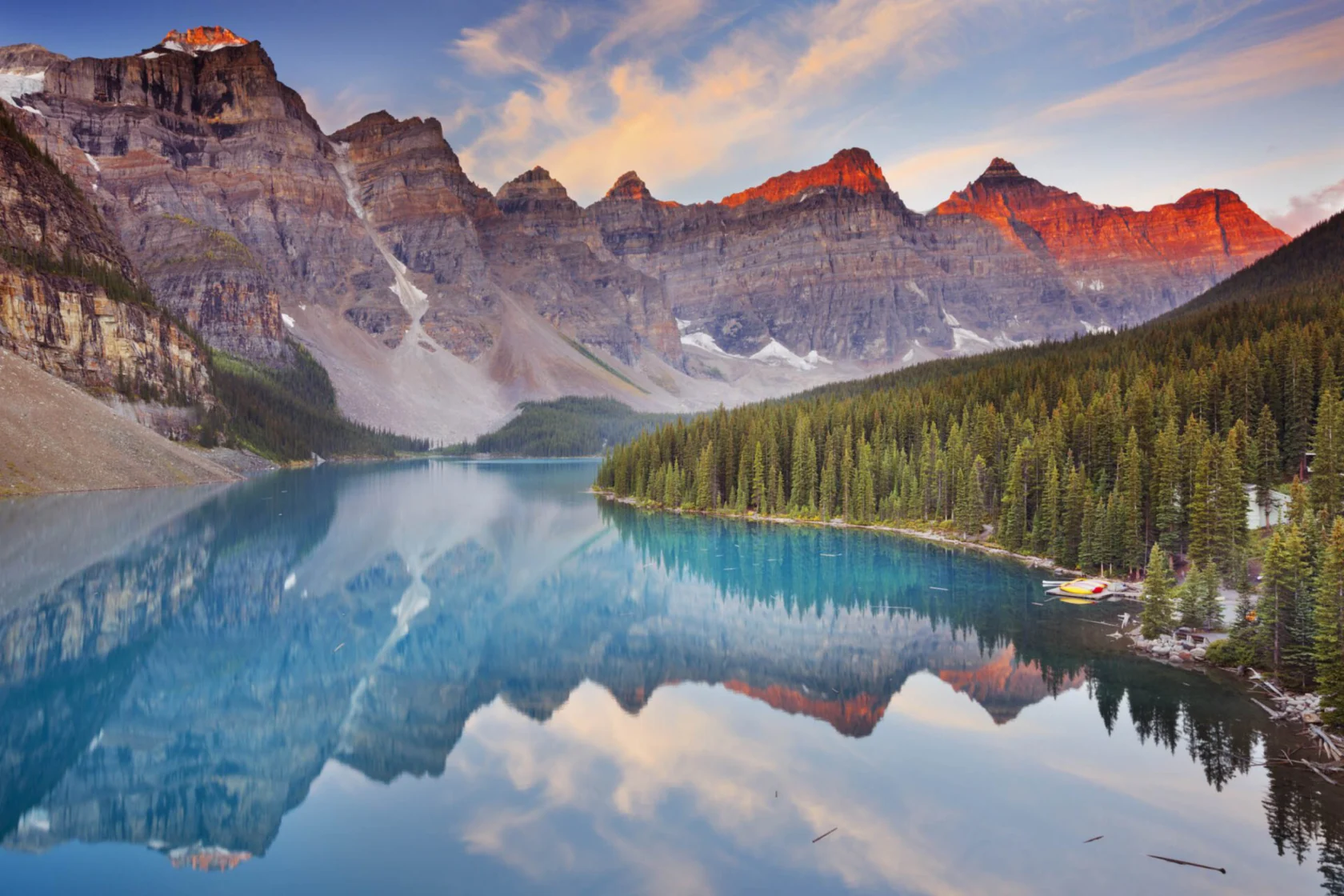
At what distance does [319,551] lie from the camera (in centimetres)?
6931

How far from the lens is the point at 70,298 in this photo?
410 feet

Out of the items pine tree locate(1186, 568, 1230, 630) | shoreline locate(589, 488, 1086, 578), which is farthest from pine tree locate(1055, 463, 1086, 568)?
pine tree locate(1186, 568, 1230, 630)

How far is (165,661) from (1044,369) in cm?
8194

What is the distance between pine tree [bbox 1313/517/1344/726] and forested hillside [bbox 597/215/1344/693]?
6.64 ft

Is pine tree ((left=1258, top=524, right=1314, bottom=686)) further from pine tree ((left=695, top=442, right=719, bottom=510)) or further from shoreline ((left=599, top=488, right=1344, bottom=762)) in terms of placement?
pine tree ((left=695, top=442, right=719, bottom=510))

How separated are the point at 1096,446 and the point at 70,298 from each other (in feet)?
440

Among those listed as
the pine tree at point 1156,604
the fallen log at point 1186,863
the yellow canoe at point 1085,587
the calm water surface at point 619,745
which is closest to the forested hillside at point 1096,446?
the pine tree at point 1156,604

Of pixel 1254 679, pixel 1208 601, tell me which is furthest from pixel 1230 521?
pixel 1254 679

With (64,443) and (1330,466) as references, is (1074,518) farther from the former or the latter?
(64,443)

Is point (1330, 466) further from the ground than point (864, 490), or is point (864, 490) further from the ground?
point (1330, 466)

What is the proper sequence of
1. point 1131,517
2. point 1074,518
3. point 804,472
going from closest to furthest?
1. point 1131,517
2. point 1074,518
3. point 804,472

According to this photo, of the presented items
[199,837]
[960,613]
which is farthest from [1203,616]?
[199,837]

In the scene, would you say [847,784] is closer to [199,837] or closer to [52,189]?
[199,837]

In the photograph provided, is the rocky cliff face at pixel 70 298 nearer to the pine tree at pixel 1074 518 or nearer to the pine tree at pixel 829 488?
the pine tree at pixel 829 488
